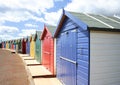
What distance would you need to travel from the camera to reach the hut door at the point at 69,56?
691 centimetres

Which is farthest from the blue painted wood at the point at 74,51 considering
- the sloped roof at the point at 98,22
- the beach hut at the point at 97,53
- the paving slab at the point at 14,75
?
the paving slab at the point at 14,75

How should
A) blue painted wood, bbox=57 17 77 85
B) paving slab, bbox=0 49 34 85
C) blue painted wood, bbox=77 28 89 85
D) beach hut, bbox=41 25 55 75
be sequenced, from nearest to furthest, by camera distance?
blue painted wood, bbox=77 28 89 85
blue painted wood, bbox=57 17 77 85
paving slab, bbox=0 49 34 85
beach hut, bbox=41 25 55 75

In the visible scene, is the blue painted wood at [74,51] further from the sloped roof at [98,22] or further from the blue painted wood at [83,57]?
the sloped roof at [98,22]

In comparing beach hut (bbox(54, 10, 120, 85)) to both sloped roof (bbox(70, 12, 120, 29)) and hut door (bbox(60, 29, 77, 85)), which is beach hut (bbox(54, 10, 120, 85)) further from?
hut door (bbox(60, 29, 77, 85))

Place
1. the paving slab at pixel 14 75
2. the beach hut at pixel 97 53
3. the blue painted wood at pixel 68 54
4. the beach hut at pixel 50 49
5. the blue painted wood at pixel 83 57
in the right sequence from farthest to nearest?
the beach hut at pixel 50 49 < the paving slab at pixel 14 75 < the blue painted wood at pixel 68 54 < the blue painted wood at pixel 83 57 < the beach hut at pixel 97 53

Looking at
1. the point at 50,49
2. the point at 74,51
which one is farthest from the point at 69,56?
the point at 50,49

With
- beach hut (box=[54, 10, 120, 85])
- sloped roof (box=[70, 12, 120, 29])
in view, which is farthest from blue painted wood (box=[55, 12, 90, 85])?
sloped roof (box=[70, 12, 120, 29])

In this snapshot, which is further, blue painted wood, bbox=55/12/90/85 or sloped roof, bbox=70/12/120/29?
blue painted wood, bbox=55/12/90/85

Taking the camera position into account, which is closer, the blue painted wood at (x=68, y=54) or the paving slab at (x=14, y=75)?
the blue painted wood at (x=68, y=54)

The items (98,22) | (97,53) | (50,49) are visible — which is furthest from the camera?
(50,49)

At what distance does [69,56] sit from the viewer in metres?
7.50

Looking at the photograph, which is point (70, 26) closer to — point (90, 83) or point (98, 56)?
point (98, 56)

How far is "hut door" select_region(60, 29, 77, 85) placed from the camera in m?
6.91

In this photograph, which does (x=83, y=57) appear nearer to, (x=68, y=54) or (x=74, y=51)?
(x=74, y=51)
